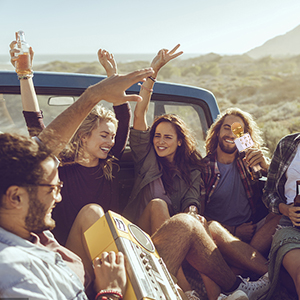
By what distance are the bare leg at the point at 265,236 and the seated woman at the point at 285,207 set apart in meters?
0.24

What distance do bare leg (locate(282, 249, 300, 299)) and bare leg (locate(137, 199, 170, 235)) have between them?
0.84 metres

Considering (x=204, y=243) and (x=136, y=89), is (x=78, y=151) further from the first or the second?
(x=204, y=243)

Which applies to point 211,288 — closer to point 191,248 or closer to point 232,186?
point 191,248

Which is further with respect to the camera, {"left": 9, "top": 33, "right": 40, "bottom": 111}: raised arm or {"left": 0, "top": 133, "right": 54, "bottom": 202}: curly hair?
{"left": 9, "top": 33, "right": 40, "bottom": 111}: raised arm

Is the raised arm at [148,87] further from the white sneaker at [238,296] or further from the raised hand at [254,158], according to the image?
the white sneaker at [238,296]

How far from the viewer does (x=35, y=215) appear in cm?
136

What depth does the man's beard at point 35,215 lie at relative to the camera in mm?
1350

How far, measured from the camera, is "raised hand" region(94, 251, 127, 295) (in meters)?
1.50

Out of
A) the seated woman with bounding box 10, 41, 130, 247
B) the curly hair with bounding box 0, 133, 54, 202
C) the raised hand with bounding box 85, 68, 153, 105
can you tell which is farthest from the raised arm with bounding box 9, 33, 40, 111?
the curly hair with bounding box 0, 133, 54, 202

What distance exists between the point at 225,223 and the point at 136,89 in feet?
4.70

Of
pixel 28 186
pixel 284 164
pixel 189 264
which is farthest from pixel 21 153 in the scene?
pixel 284 164

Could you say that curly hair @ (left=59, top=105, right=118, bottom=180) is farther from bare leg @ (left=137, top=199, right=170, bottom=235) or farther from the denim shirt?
the denim shirt

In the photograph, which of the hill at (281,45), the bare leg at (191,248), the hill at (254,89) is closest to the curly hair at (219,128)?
the bare leg at (191,248)

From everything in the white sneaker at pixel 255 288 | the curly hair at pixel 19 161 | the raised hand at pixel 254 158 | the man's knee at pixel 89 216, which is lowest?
the white sneaker at pixel 255 288
